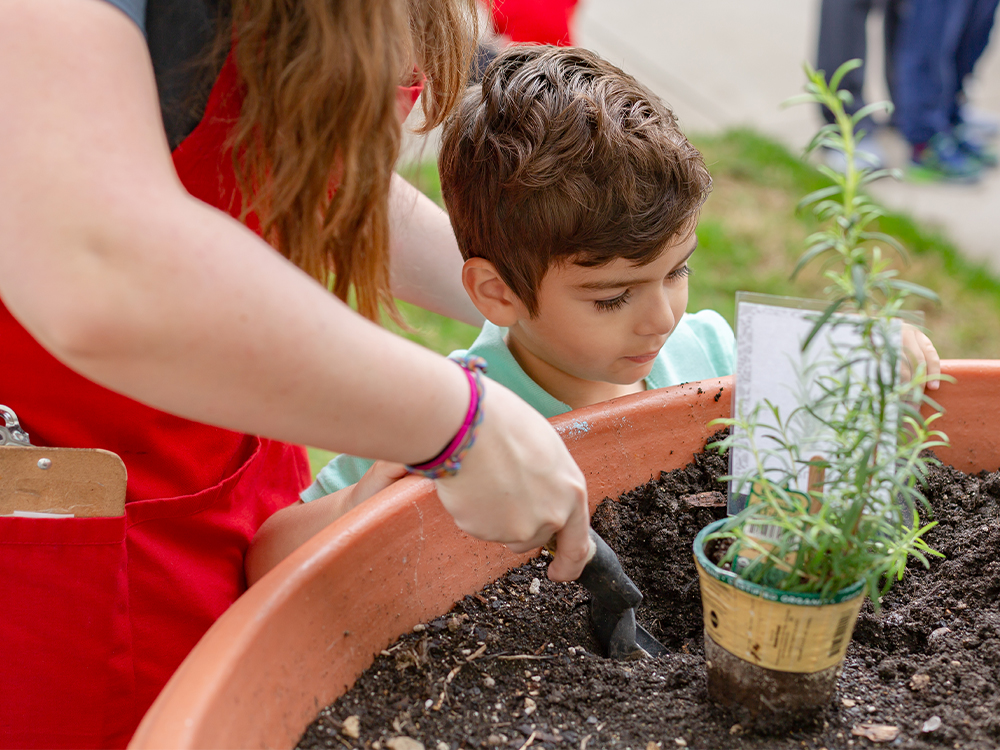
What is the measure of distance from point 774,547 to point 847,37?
149 inches

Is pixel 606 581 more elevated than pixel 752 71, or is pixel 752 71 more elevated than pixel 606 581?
pixel 606 581

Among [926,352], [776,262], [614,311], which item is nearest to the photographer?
[926,352]

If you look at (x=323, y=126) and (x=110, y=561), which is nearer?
(x=323, y=126)

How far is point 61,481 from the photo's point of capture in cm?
91

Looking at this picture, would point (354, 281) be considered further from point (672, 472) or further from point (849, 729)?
point (849, 729)

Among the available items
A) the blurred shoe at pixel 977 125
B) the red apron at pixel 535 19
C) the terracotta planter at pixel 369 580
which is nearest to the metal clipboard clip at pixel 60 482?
the terracotta planter at pixel 369 580

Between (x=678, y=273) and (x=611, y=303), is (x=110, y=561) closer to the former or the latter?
(x=611, y=303)

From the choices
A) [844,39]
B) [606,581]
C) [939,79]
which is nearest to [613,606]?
[606,581]

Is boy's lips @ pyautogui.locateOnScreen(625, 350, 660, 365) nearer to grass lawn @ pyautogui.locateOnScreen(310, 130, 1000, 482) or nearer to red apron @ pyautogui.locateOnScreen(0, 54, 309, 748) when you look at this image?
red apron @ pyautogui.locateOnScreen(0, 54, 309, 748)

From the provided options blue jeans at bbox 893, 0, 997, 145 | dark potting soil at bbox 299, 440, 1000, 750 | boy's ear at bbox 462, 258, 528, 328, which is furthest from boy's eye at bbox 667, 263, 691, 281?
blue jeans at bbox 893, 0, 997, 145

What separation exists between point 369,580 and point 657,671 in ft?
1.05

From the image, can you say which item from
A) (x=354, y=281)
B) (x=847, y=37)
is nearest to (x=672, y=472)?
(x=354, y=281)

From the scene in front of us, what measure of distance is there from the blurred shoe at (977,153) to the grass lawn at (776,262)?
878 millimetres

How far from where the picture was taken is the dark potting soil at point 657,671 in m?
0.82
